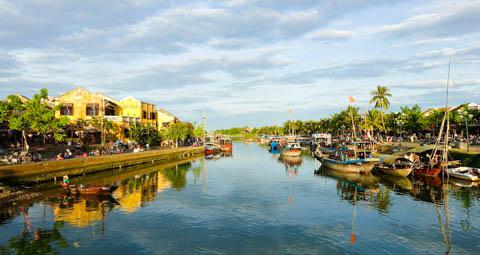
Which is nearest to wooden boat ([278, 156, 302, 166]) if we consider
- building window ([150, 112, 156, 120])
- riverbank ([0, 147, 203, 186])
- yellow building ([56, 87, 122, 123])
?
riverbank ([0, 147, 203, 186])

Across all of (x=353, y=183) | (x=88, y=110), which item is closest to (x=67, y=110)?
(x=88, y=110)

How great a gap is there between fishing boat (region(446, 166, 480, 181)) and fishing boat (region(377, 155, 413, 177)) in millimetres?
5161

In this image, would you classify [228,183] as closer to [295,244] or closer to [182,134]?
[295,244]

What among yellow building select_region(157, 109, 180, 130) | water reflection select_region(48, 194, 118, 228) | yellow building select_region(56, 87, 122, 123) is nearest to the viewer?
water reflection select_region(48, 194, 118, 228)

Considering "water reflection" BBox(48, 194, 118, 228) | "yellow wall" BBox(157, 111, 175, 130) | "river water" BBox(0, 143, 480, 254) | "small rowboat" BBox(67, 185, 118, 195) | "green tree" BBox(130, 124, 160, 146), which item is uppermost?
"yellow wall" BBox(157, 111, 175, 130)

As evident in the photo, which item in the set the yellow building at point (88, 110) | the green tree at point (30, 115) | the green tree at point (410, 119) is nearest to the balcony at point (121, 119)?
the yellow building at point (88, 110)

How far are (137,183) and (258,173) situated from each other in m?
22.2

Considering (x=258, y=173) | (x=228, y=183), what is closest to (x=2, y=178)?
(x=228, y=183)

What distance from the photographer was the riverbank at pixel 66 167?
129 ft

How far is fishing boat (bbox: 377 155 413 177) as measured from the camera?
50.9 m

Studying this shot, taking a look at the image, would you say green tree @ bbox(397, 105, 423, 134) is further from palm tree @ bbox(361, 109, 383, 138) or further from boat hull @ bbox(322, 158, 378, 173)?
boat hull @ bbox(322, 158, 378, 173)

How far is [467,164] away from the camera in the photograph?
188ft

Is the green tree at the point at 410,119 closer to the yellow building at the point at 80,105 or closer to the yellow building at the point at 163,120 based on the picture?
the yellow building at the point at 163,120

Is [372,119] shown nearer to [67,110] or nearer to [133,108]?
[133,108]
